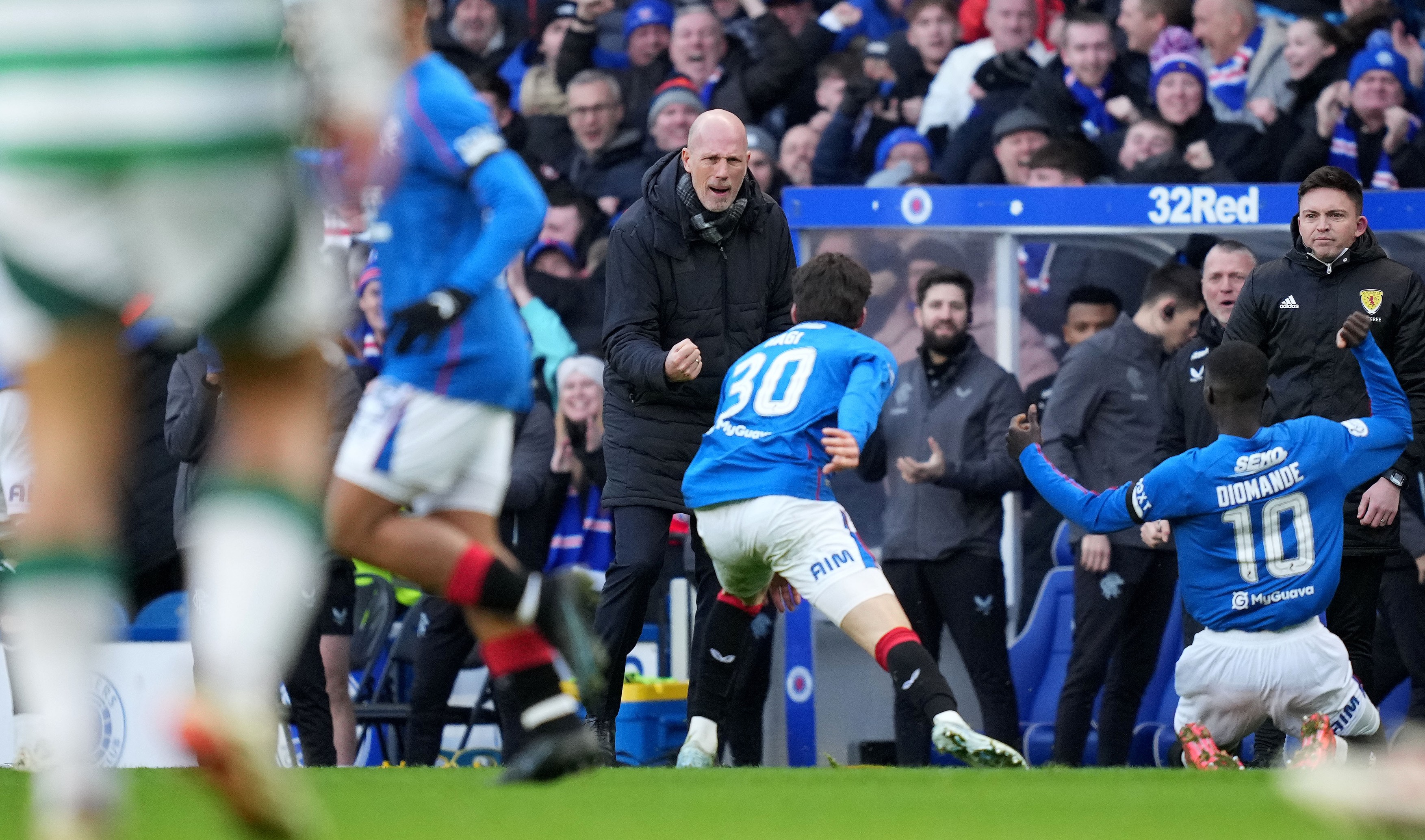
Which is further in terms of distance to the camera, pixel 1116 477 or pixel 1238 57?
pixel 1238 57

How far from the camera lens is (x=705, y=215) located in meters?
8.11

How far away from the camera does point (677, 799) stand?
5176 millimetres

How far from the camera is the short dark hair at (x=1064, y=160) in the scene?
35.6 feet

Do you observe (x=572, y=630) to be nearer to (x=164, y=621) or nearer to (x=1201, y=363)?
(x=1201, y=363)

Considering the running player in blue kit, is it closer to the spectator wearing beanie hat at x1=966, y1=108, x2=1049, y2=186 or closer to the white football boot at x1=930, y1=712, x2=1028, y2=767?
the white football boot at x1=930, y1=712, x2=1028, y2=767

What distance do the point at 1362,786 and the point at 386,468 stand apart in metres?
2.77

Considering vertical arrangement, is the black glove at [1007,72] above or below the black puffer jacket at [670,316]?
above

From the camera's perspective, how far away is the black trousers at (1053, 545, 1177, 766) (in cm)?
904

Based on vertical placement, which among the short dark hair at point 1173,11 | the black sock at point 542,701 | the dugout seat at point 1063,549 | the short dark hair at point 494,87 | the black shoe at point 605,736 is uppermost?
the short dark hair at point 1173,11

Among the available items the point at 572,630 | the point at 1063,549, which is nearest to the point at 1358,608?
the point at 1063,549

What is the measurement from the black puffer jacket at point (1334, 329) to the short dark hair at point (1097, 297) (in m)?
1.87

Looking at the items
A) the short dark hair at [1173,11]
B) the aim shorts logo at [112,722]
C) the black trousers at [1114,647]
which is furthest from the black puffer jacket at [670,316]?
the short dark hair at [1173,11]

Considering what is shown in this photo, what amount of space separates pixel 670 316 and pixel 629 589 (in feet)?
3.89

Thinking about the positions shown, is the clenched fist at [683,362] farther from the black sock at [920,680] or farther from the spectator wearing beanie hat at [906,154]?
the spectator wearing beanie hat at [906,154]
